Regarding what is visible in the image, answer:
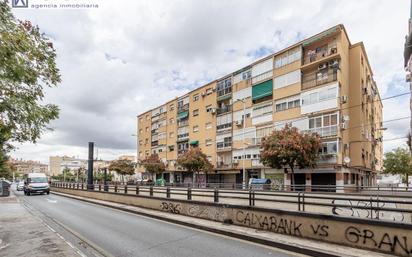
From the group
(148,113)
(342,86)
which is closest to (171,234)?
(342,86)

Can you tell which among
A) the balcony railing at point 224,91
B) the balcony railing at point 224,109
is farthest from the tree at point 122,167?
the balcony railing at point 224,91

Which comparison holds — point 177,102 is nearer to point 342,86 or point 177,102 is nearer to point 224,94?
point 224,94

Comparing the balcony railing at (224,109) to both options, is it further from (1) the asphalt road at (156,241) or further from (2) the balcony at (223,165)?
(1) the asphalt road at (156,241)

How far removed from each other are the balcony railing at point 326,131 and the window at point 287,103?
3.72 m

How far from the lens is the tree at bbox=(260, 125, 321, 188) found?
1228 inches

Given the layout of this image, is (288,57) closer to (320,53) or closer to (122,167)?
(320,53)

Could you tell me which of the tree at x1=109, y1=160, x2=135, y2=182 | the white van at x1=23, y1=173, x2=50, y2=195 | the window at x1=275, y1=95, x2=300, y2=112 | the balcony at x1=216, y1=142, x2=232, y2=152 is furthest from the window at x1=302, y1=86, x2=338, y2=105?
the tree at x1=109, y1=160, x2=135, y2=182

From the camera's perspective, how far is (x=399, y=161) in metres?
54.8

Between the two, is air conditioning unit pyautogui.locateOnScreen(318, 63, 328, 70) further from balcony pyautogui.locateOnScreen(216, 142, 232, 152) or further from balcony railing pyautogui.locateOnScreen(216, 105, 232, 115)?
balcony pyautogui.locateOnScreen(216, 142, 232, 152)

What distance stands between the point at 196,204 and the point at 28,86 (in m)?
7.43

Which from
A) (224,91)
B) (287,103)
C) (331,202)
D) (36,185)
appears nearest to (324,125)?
(287,103)

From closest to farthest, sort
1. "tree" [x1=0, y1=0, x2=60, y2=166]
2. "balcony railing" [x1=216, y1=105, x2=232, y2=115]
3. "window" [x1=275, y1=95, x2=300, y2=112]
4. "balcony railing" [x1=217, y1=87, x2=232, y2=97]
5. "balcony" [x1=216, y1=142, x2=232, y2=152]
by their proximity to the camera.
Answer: "tree" [x1=0, y1=0, x2=60, y2=166] < "window" [x1=275, y1=95, x2=300, y2=112] < "balcony" [x1=216, y1=142, x2=232, y2=152] < "balcony railing" [x1=216, y1=105, x2=232, y2=115] < "balcony railing" [x1=217, y1=87, x2=232, y2=97]

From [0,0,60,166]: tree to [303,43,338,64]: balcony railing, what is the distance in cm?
3240

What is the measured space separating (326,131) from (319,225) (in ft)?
88.8
